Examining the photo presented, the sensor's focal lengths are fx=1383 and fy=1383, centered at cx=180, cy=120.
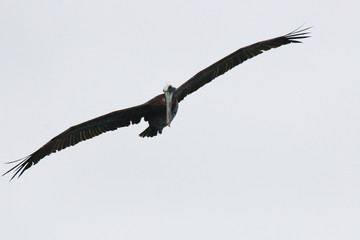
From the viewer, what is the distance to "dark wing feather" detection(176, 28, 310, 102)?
34750 mm

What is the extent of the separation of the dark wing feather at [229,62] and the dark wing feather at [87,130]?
117 cm

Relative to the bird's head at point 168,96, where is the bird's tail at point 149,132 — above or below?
below

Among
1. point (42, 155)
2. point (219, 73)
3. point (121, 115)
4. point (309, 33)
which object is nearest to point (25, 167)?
point (42, 155)

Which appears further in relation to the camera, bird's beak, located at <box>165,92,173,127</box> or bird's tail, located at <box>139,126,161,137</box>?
bird's tail, located at <box>139,126,161,137</box>

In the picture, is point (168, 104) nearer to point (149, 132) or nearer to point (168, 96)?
point (168, 96)

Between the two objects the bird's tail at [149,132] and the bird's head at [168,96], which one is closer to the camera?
the bird's head at [168,96]

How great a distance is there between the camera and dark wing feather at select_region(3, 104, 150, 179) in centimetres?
3506

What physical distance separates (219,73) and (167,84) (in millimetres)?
1479

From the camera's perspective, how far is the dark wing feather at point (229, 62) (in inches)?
1368

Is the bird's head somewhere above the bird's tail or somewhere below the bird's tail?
above

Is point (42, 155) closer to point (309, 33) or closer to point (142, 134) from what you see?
point (142, 134)

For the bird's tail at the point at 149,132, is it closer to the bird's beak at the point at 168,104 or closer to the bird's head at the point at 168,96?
the bird's head at the point at 168,96

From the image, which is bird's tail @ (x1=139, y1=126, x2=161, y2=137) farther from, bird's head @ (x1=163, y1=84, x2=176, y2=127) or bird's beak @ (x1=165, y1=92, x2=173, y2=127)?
bird's beak @ (x1=165, y1=92, x2=173, y2=127)

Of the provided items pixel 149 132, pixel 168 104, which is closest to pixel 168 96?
pixel 168 104
